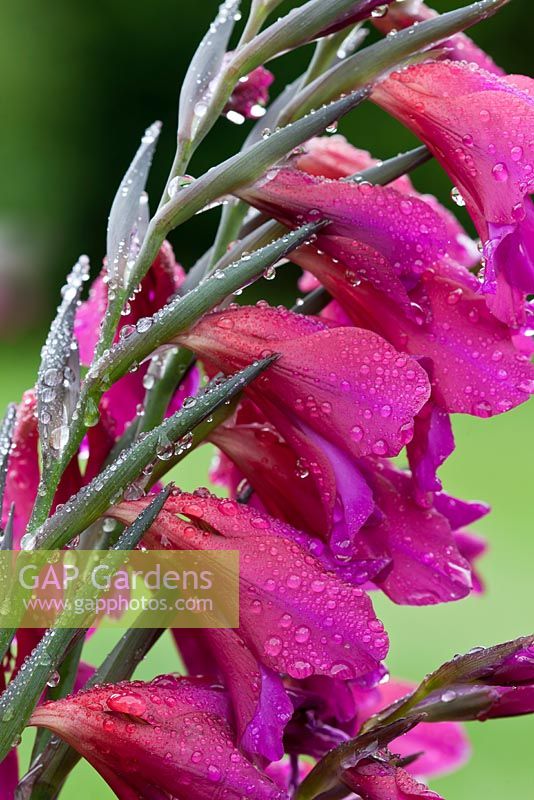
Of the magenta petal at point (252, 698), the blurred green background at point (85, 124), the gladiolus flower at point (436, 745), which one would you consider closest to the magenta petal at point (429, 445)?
the magenta petal at point (252, 698)

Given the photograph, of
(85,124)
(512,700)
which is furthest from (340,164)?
(85,124)

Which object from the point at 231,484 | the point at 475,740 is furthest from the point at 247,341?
the point at 475,740

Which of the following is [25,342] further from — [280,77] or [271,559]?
[271,559]

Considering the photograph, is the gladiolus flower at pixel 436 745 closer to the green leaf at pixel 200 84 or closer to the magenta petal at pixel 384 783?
the magenta petal at pixel 384 783

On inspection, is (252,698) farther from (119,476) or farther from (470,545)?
(470,545)

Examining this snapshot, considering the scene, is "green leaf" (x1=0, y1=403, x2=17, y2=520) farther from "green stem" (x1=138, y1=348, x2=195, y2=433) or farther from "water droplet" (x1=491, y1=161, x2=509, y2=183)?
A: "water droplet" (x1=491, y1=161, x2=509, y2=183)
